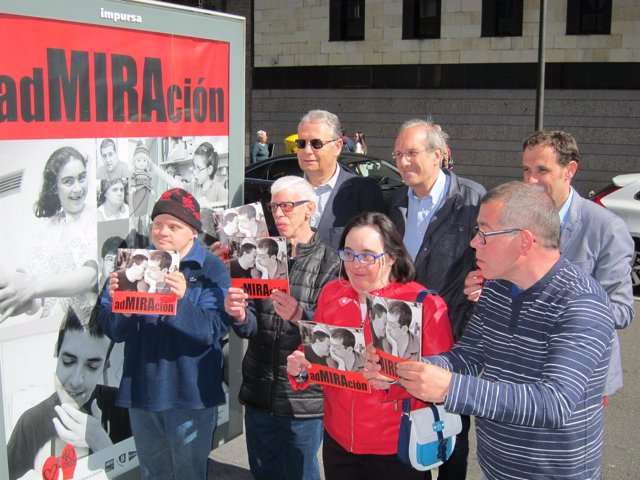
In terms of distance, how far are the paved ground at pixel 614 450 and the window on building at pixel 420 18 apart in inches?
677

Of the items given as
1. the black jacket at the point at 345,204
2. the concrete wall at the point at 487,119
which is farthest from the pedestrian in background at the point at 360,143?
the black jacket at the point at 345,204

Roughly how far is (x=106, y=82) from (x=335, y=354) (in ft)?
6.15

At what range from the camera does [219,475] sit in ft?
15.8

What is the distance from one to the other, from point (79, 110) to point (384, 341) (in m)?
1.93

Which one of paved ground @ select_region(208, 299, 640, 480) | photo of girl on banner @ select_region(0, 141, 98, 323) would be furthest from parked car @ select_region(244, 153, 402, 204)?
photo of girl on banner @ select_region(0, 141, 98, 323)

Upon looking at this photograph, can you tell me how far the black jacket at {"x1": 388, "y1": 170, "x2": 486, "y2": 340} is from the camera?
3.77 m

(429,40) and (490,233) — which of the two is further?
(429,40)

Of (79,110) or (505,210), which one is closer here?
(505,210)

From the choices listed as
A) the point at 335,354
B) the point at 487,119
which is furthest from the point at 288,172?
the point at 487,119

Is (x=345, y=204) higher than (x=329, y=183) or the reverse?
the reverse

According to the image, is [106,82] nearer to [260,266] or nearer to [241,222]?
[241,222]

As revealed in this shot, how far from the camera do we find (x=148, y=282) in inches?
126

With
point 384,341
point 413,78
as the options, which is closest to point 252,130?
point 413,78

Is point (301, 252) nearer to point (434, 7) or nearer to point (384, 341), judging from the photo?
point (384, 341)
